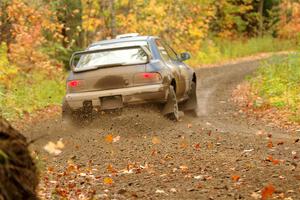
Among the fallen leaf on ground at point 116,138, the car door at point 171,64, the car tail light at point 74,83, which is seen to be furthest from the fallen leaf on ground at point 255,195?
the car door at point 171,64

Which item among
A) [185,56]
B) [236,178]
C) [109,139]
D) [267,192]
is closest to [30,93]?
[185,56]

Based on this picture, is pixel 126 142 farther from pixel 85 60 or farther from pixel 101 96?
pixel 85 60

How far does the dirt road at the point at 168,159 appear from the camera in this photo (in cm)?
653

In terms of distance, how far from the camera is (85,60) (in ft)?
38.8

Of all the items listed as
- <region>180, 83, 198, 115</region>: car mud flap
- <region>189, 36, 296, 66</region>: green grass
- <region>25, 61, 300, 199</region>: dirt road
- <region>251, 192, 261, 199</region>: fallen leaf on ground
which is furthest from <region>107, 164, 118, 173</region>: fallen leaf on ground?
<region>189, 36, 296, 66</region>: green grass

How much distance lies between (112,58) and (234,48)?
2690cm

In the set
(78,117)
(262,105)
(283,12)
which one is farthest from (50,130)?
(283,12)

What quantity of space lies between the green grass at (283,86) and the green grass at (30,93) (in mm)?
5614

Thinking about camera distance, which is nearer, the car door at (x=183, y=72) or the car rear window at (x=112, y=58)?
the car rear window at (x=112, y=58)

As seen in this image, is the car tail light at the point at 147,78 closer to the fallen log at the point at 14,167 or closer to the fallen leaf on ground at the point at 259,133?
the fallen leaf on ground at the point at 259,133

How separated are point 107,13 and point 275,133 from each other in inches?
700

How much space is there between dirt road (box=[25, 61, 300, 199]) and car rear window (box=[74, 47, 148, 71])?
34.3 inches

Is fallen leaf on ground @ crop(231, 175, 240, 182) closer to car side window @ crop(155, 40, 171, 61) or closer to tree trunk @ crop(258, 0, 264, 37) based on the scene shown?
car side window @ crop(155, 40, 171, 61)

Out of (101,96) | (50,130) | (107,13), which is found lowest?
(107,13)
